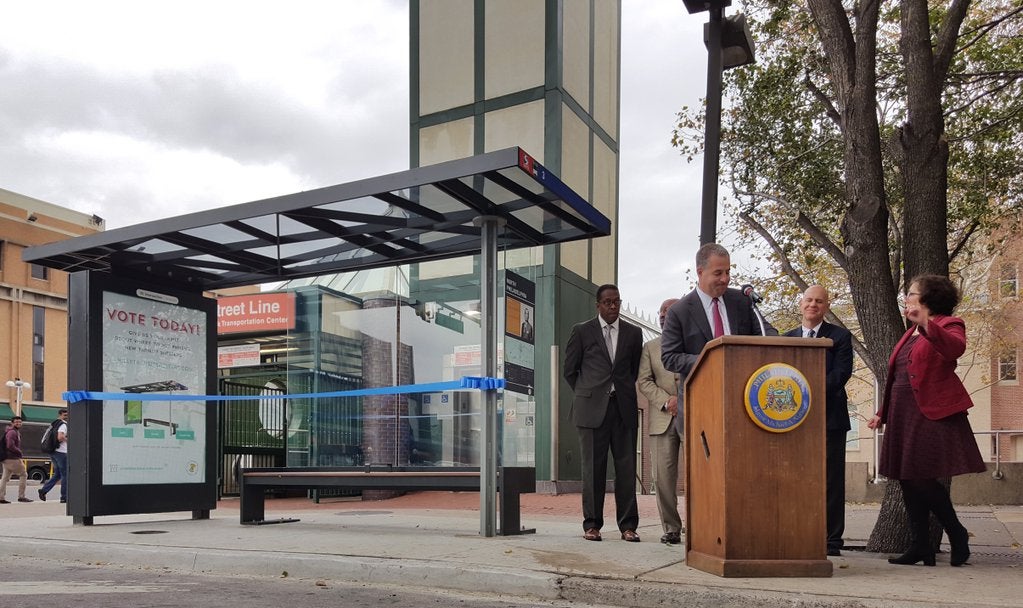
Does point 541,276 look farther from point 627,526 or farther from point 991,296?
point 991,296

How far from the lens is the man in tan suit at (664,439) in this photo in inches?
285

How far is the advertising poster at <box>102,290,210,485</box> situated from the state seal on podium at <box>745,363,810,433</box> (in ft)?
21.6

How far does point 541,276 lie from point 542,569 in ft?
35.8

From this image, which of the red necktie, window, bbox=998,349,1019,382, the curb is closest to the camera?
the curb

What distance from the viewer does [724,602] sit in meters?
4.68

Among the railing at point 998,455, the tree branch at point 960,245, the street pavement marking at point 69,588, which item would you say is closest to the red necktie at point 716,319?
the tree branch at point 960,245

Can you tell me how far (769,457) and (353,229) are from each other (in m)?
4.54

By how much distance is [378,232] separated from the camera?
8445mm

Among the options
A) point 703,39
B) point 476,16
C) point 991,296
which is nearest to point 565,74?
point 476,16

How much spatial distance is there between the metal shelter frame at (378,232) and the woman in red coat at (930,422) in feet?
9.25

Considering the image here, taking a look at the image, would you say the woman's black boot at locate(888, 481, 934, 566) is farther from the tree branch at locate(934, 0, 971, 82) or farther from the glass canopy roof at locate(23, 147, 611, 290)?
the tree branch at locate(934, 0, 971, 82)

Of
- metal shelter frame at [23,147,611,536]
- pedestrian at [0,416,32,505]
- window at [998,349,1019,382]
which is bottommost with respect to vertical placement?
pedestrian at [0,416,32,505]

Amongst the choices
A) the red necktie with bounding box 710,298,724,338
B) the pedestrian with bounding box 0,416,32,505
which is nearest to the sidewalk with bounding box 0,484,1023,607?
the red necktie with bounding box 710,298,724,338

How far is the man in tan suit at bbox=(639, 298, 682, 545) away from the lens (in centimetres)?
724
